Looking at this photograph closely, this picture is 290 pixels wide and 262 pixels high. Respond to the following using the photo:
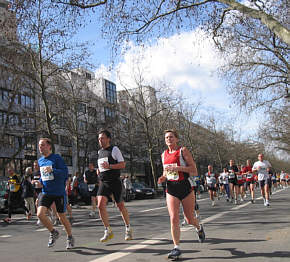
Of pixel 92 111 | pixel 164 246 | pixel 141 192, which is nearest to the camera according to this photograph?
pixel 164 246

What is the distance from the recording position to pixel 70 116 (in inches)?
1281

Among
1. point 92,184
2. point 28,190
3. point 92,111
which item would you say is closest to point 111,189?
point 92,184

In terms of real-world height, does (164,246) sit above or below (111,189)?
below

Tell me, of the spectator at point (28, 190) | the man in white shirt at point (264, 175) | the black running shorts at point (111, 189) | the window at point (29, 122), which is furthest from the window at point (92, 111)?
the black running shorts at point (111, 189)

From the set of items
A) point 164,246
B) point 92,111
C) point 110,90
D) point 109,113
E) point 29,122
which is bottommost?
point 164,246

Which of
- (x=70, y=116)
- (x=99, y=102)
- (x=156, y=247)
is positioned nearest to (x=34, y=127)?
(x=70, y=116)

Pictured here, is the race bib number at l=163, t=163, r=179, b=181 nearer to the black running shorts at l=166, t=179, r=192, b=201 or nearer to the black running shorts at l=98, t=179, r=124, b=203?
the black running shorts at l=166, t=179, r=192, b=201

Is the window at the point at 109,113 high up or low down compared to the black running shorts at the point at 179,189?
up

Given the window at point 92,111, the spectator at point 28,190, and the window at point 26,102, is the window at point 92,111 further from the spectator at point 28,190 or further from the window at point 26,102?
the spectator at point 28,190

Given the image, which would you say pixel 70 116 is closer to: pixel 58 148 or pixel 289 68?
pixel 58 148

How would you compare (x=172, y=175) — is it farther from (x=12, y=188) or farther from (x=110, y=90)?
(x=110, y=90)

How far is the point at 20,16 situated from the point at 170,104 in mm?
30231

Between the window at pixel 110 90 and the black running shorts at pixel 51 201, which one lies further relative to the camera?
the window at pixel 110 90

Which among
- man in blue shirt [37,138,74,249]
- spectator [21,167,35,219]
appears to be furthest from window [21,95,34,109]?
man in blue shirt [37,138,74,249]
